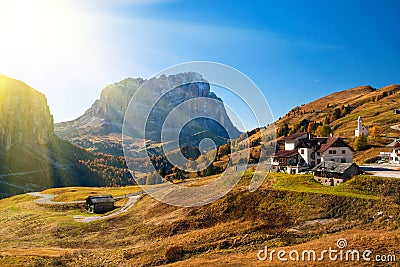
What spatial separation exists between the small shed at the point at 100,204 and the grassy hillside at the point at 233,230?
1342cm

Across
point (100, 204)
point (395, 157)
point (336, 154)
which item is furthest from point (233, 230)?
point (395, 157)

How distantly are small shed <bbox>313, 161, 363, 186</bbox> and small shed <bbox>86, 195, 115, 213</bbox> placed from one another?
50.7 m

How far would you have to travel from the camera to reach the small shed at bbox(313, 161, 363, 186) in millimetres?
52406

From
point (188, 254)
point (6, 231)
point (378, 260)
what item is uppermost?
point (378, 260)

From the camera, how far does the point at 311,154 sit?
7000 cm

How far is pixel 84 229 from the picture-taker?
60562 millimetres

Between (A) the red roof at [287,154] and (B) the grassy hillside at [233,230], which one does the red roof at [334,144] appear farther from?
(B) the grassy hillside at [233,230]

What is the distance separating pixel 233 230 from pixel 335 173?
21.6 m

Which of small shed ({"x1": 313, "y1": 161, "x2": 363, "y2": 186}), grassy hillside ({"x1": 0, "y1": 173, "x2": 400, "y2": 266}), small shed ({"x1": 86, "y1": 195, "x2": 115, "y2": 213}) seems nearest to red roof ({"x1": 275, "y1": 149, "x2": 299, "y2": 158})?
grassy hillside ({"x1": 0, "y1": 173, "x2": 400, "y2": 266})

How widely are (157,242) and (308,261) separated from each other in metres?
23.5

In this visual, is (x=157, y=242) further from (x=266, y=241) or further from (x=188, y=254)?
(x=266, y=241)

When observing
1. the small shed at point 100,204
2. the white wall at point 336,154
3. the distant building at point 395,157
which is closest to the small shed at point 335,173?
the white wall at point 336,154

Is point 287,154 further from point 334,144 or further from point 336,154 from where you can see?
point 336,154

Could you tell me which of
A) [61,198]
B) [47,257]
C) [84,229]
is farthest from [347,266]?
[61,198]
